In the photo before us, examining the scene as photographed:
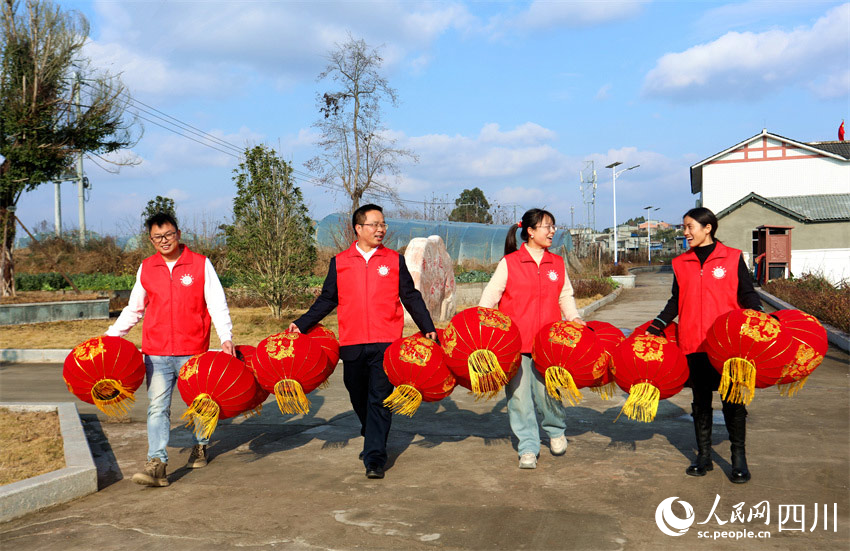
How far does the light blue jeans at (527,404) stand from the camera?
17.8 ft

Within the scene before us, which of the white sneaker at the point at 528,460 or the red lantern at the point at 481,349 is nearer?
the red lantern at the point at 481,349

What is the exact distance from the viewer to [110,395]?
5.16m

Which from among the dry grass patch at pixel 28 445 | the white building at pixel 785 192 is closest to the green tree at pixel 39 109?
the dry grass patch at pixel 28 445

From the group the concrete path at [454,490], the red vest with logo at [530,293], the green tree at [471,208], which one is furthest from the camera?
the green tree at [471,208]

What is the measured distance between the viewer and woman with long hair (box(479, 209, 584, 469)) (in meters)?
5.41

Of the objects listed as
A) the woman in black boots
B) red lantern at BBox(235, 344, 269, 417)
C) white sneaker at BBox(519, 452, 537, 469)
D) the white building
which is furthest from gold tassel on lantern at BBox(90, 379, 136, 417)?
the white building

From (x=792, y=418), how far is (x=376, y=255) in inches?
178

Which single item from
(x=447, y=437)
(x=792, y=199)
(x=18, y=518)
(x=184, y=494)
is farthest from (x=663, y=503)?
(x=792, y=199)

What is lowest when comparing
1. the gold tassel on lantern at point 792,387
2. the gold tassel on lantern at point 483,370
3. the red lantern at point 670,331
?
the gold tassel on lantern at point 792,387

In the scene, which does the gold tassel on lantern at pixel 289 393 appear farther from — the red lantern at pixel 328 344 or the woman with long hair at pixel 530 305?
the woman with long hair at pixel 530 305

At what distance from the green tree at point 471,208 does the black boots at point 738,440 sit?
56.4 metres

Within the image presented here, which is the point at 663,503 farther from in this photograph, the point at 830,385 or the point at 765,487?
the point at 830,385

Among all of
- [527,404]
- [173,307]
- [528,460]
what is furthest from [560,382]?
[173,307]

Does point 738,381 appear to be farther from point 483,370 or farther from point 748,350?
point 483,370
